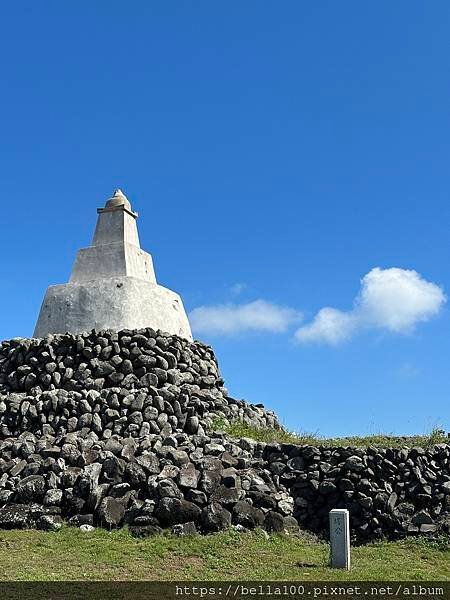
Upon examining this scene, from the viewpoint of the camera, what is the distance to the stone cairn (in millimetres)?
12117

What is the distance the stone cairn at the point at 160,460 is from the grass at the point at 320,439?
18.3 inches

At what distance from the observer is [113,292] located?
19344 mm

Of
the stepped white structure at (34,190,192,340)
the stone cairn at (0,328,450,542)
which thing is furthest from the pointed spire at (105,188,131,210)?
the stone cairn at (0,328,450,542)

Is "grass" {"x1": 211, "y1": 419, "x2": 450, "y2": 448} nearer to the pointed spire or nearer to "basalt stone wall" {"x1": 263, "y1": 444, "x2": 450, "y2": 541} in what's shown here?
"basalt stone wall" {"x1": 263, "y1": 444, "x2": 450, "y2": 541}

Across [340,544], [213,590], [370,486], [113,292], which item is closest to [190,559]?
[213,590]

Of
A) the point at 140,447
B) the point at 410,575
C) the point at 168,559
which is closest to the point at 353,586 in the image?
the point at 410,575

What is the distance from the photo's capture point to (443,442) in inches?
627

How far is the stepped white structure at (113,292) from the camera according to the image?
19.2 metres

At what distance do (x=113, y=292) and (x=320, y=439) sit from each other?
7171 mm

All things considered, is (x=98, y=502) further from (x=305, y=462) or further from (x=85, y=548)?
(x=305, y=462)

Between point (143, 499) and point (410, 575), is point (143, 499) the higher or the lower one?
the higher one

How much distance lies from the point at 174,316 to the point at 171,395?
446cm

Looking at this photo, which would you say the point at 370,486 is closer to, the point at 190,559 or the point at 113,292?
the point at 190,559

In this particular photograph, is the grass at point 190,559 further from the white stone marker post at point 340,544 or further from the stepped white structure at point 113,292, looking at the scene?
the stepped white structure at point 113,292
